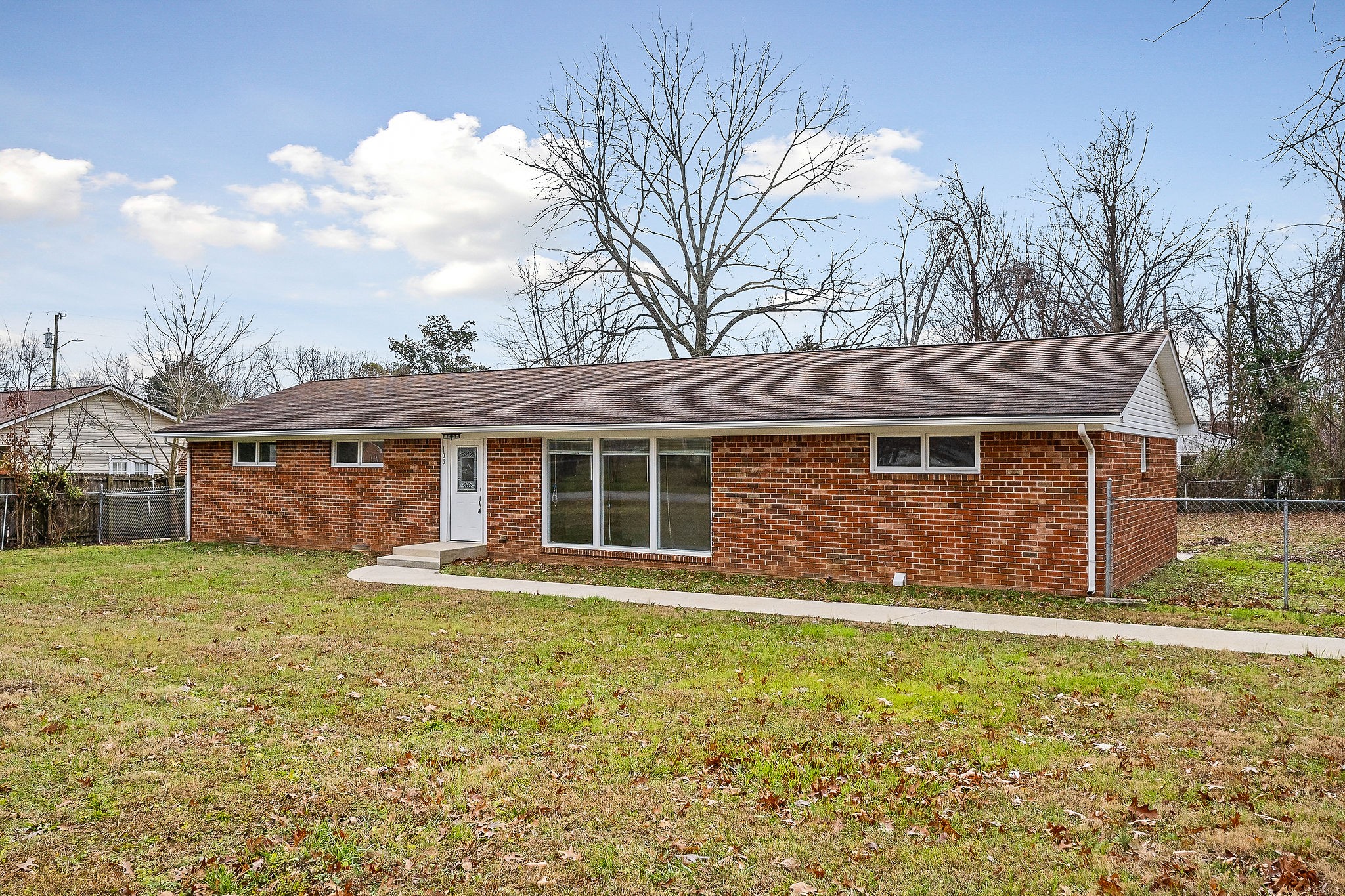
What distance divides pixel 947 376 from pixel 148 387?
133 feet

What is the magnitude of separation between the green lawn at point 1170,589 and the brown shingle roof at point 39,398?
19.5 meters

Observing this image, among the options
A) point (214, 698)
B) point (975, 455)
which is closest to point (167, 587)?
point (214, 698)

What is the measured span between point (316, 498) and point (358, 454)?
1.45 m

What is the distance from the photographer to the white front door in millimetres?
16078

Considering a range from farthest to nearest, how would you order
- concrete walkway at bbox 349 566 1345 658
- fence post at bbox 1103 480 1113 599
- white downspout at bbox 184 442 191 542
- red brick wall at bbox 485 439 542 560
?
white downspout at bbox 184 442 191 542 → red brick wall at bbox 485 439 542 560 → fence post at bbox 1103 480 1113 599 → concrete walkway at bbox 349 566 1345 658

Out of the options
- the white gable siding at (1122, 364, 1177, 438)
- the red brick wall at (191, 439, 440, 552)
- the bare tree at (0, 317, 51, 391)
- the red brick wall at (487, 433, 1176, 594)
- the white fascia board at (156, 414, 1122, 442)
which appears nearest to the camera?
the white fascia board at (156, 414, 1122, 442)

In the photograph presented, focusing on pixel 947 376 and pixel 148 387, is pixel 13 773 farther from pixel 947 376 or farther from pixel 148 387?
pixel 148 387

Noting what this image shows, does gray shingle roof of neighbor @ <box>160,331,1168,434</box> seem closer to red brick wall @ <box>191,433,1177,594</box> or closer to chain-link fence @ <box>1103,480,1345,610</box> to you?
red brick wall @ <box>191,433,1177,594</box>

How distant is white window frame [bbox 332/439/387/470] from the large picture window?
12.6 ft

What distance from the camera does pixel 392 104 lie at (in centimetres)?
1919

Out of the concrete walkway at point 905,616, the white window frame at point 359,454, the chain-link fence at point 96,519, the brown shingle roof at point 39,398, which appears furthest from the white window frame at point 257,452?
the brown shingle roof at point 39,398

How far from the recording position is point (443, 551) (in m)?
15.1

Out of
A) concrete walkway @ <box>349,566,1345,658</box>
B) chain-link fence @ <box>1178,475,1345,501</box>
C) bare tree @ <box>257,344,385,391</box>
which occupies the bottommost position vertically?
concrete walkway @ <box>349,566,1345,658</box>

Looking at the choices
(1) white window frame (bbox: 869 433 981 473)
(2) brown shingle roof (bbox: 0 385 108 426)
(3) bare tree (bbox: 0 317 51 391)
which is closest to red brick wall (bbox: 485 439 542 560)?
(1) white window frame (bbox: 869 433 981 473)
